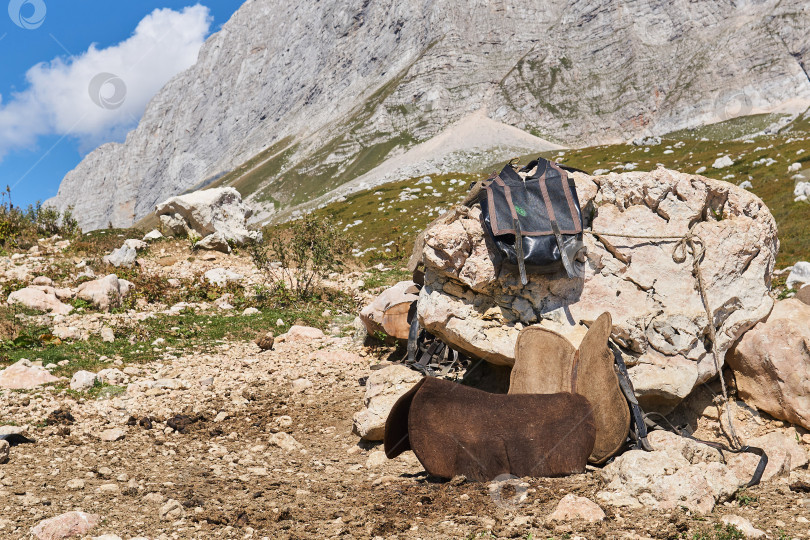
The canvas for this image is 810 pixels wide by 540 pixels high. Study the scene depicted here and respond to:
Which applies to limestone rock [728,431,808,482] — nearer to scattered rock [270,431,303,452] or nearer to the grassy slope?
scattered rock [270,431,303,452]

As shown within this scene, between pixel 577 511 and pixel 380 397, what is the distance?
3326 millimetres

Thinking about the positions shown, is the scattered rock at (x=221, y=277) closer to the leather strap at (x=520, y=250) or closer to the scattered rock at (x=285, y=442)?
the scattered rock at (x=285, y=442)

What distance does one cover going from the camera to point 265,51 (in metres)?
188

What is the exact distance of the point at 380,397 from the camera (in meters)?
6.82

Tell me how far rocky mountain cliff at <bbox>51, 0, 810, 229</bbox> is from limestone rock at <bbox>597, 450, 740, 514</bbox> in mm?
84252

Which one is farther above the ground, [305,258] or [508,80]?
[508,80]

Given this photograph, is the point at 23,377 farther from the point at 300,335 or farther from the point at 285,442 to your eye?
the point at 300,335

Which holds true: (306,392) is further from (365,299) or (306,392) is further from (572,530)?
(365,299)

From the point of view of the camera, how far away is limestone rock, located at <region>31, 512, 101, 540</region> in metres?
3.77

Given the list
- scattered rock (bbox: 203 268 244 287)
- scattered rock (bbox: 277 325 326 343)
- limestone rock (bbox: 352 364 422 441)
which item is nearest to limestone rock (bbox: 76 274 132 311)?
scattered rock (bbox: 203 268 244 287)

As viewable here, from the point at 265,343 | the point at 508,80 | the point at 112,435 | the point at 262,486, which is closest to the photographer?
the point at 262,486

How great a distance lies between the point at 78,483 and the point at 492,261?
16.8 feet

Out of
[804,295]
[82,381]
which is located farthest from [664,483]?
[82,381]

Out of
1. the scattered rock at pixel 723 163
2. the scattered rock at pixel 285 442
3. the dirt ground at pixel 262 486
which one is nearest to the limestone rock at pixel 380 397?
the dirt ground at pixel 262 486
